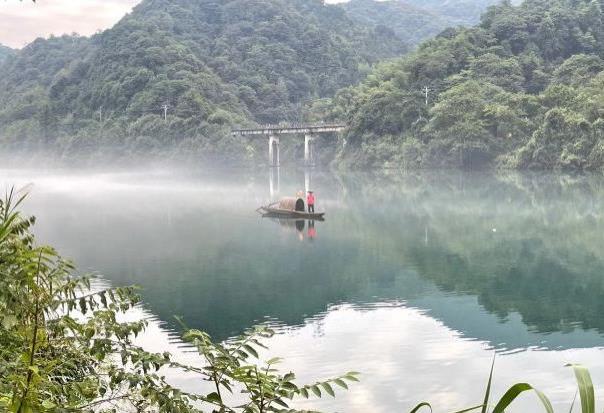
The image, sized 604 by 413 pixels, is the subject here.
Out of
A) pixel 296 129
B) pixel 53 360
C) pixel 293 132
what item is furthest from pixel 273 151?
pixel 53 360

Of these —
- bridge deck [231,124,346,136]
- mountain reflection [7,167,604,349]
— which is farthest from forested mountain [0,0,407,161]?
mountain reflection [7,167,604,349]

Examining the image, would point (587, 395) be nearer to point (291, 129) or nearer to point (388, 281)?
point (388, 281)

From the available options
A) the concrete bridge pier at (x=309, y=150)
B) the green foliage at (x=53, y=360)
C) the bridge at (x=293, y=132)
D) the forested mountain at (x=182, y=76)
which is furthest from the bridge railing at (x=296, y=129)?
the green foliage at (x=53, y=360)

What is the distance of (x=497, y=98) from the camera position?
8356 centimetres

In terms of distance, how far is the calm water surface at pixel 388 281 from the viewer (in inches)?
555

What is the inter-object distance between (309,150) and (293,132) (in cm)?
407

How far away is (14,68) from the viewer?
18225 cm

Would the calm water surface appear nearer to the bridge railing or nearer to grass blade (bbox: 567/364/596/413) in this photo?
grass blade (bbox: 567/364/596/413)

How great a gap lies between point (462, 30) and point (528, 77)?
13.2 m

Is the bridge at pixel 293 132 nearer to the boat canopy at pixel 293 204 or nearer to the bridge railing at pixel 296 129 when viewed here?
the bridge railing at pixel 296 129

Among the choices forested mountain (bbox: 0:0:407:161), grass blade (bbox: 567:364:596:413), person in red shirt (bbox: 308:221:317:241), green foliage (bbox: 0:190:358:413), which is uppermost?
forested mountain (bbox: 0:0:407:161)

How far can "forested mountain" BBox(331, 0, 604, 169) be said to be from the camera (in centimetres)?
7350

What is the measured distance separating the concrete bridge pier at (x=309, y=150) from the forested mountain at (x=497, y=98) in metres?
6.47

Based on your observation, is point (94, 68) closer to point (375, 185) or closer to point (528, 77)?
point (528, 77)
